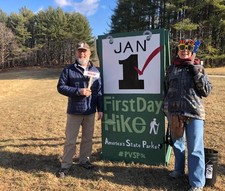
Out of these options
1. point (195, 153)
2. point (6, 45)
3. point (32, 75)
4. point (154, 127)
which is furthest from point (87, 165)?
point (6, 45)

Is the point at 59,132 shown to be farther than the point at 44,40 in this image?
No

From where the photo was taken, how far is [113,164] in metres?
5.29

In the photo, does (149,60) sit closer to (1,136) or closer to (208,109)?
(1,136)

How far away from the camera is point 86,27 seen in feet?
184

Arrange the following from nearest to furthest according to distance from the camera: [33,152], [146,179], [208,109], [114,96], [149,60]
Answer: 1. [146,179]
2. [149,60]
3. [114,96]
4. [33,152]
5. [208,109]

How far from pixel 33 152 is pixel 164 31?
10.6 feet

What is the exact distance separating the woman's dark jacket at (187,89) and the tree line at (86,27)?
84.6ft

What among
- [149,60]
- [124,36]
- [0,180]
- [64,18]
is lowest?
[0,180]

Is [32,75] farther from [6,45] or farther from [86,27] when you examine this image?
[86,27]

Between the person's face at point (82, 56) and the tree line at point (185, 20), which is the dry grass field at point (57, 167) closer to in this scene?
the person's face at point (82, 56)

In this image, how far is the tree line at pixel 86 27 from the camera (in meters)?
32.9

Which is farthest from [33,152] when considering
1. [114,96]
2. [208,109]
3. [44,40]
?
[44,40]

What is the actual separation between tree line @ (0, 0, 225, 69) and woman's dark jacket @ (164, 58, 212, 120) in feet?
84.6

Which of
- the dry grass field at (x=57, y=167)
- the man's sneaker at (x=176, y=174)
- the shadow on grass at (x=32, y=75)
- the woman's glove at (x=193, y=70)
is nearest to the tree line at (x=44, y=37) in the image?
the shadow on grass at (x=32, y=75)
